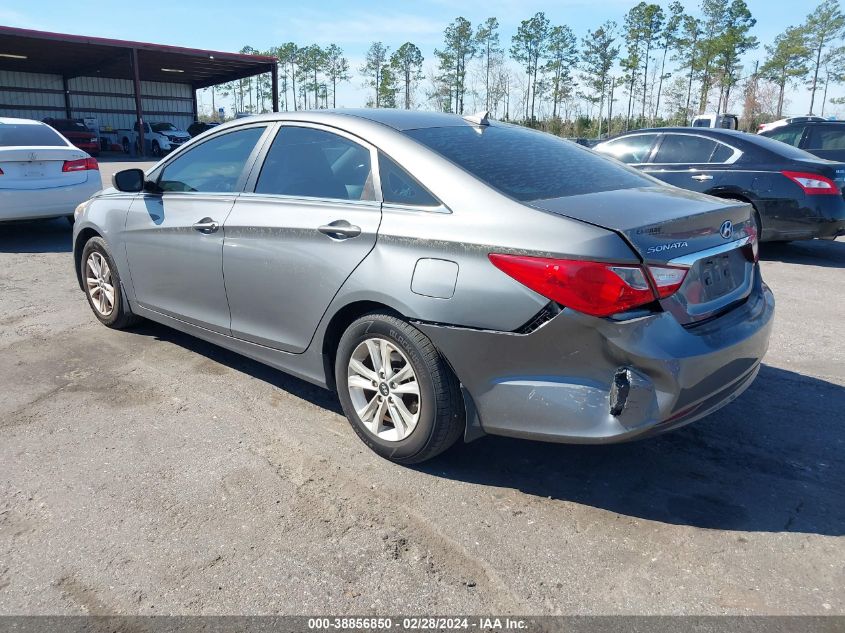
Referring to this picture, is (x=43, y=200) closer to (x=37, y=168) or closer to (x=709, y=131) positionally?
(x=37, y=168)

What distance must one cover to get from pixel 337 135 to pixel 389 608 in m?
2.32

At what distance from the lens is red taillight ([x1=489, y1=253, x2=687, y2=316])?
96.8 inches

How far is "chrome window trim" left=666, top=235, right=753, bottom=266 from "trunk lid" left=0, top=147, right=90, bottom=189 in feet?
27.5

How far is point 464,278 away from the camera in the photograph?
2.71m

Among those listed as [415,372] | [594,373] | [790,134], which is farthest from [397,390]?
[790,134]

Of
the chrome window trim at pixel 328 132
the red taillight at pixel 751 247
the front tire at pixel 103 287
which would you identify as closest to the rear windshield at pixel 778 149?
the red taillight at pixel 751 247

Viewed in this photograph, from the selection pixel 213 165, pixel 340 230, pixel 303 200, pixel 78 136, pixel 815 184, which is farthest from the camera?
pixel 78 136

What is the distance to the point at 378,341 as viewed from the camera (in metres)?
3.06

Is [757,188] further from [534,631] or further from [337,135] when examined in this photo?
[534,631]

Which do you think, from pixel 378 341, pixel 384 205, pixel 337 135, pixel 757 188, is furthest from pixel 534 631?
pixel 757 188

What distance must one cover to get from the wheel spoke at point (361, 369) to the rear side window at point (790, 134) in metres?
11.1

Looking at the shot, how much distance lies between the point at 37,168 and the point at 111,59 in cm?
2802

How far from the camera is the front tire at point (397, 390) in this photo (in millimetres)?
2867

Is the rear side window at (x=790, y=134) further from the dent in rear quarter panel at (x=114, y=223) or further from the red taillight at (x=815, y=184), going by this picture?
the dent in rear quarter panel at (x=114, y=223)
